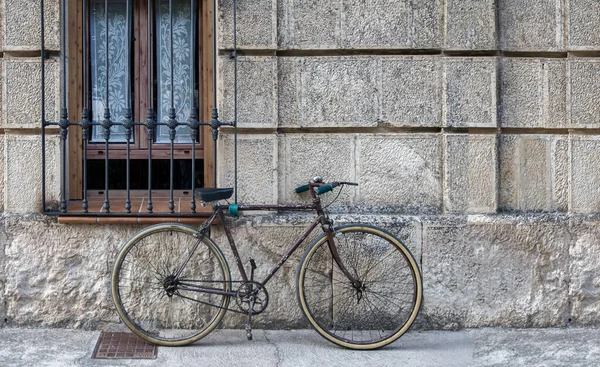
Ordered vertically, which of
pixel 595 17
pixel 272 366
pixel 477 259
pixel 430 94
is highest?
pixel 595 17

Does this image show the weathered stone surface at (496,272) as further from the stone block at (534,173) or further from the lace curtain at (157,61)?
the lace curtain at (157,61)

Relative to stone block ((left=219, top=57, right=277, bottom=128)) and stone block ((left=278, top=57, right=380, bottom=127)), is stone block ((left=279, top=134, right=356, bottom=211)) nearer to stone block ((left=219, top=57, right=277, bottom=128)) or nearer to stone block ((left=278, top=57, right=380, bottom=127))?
stone block ((left=278, top=57, right=380, bottom=127))

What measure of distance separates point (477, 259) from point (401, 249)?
73 cm

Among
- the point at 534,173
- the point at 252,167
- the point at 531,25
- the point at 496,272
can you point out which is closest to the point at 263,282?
the point at 252,167

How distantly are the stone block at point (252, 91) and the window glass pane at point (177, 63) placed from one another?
425mm

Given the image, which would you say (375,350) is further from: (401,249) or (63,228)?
(63,228)

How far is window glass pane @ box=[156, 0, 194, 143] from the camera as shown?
5805 mm

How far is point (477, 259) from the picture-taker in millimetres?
5562

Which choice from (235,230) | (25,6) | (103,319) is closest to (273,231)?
(235,230)

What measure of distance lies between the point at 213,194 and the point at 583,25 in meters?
2.96

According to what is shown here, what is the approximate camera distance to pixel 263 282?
5.24 metres

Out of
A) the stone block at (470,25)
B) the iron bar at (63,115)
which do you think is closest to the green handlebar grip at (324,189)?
the stone block at (470,25)

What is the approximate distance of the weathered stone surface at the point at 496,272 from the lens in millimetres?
5555

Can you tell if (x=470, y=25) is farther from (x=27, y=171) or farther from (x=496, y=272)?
(x=27, y=171)
